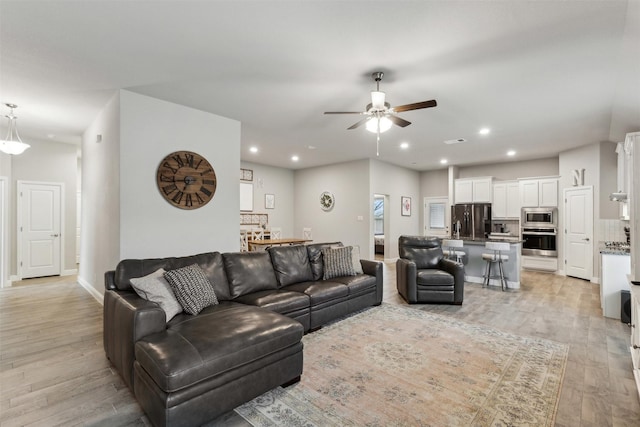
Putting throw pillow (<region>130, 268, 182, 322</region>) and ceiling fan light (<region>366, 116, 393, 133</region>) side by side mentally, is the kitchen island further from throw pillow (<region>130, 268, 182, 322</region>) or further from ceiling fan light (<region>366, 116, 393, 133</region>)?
throw pillow (<region>130, 268, 182, 322</region>)

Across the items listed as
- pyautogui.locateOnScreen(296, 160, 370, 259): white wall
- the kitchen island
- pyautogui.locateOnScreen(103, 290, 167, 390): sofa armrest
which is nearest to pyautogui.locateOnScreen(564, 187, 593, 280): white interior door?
the kitchen island

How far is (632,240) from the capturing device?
3.35 m

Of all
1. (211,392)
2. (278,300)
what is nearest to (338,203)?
(278,300)

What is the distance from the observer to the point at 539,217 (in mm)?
7402

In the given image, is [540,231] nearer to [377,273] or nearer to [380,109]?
[377,273]

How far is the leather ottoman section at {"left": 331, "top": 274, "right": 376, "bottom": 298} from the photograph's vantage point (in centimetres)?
398

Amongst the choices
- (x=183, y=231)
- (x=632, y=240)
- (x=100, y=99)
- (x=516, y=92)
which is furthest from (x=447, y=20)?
(x=100, y=99)

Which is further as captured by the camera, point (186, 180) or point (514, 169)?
point (514, 169)

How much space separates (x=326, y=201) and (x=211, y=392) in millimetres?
7206

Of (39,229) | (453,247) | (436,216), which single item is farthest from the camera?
(436,216)

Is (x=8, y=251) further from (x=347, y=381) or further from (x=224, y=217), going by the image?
(x=347, y=381)

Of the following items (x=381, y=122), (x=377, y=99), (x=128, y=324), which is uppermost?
(x=377, y=99)

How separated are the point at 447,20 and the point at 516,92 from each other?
1987 mm

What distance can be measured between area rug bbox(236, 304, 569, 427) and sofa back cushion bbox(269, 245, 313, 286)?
2.41 ft
